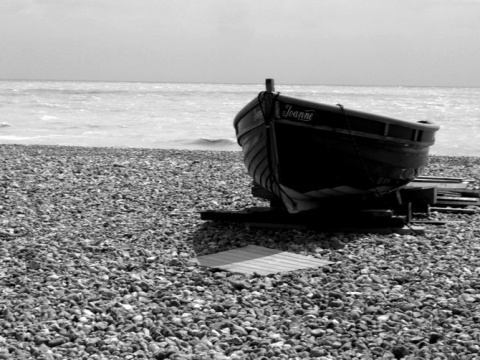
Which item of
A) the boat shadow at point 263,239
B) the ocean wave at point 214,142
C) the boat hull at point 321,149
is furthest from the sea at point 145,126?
the boat shadow at point 263,239

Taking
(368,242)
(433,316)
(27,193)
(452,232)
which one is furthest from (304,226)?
(27,193)

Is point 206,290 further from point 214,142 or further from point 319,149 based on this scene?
point 214,142

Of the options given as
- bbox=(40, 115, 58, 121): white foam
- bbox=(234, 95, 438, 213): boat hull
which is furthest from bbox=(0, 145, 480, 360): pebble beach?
bbox=(40, 115, 58, 121): white foam

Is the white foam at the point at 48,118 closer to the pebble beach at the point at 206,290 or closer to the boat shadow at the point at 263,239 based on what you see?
the pebble beach at the point at 206,290

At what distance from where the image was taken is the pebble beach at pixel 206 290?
5.77m

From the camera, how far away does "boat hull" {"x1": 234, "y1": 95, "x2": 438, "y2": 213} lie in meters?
9.75

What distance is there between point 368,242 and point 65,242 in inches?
147

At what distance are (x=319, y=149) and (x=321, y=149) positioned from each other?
3 centimetres

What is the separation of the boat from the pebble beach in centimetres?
69

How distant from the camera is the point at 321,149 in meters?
9.88

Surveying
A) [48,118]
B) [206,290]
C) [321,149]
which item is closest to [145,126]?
[48,118]

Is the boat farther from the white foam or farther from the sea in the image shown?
the white foam

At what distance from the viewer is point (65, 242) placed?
923 cm

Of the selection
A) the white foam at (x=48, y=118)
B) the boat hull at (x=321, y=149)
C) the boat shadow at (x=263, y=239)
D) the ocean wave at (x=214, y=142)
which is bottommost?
the white foam at (x=48, y=118)
